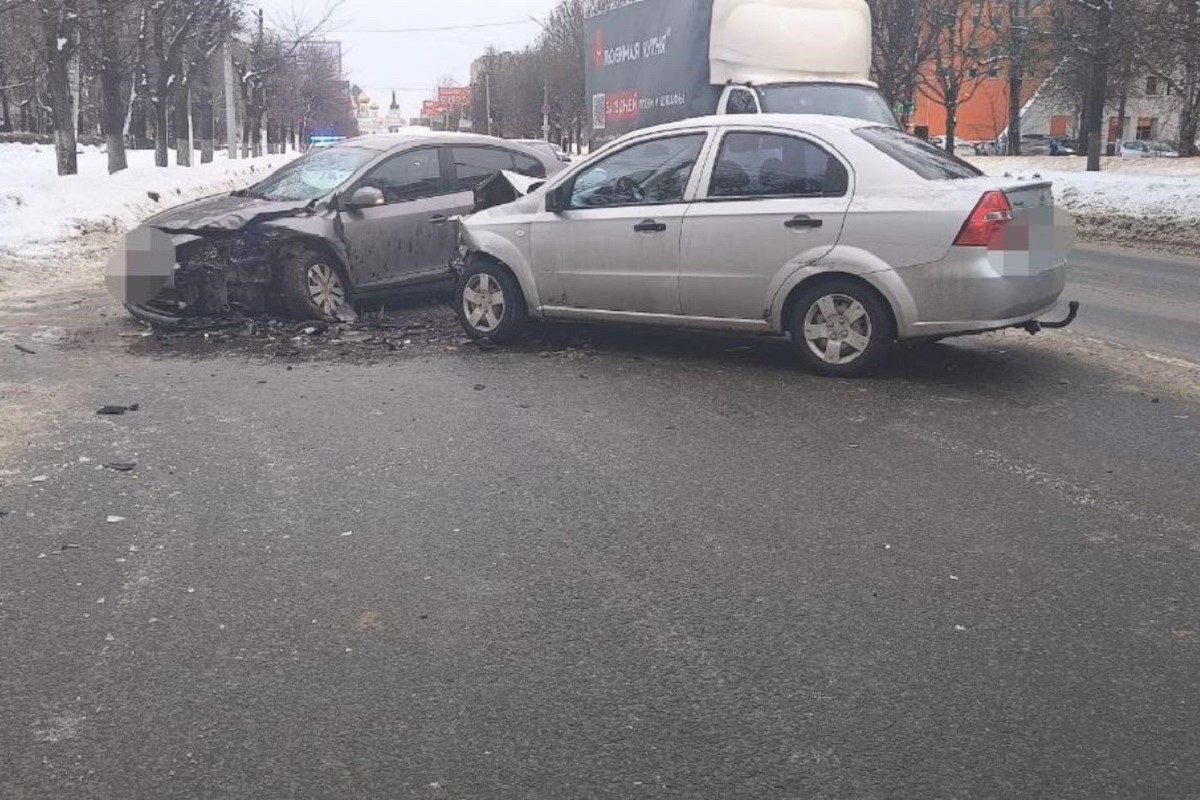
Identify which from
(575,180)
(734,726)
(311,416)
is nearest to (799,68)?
(575,180)

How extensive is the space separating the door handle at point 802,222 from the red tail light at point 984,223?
866 mm

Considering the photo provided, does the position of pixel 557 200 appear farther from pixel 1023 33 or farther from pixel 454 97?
pixel 454 97

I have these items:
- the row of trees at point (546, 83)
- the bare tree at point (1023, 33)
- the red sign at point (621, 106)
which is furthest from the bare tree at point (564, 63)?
the red sign at point (621, 106)

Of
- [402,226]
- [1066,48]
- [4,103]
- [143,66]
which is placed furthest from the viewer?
[4,103]

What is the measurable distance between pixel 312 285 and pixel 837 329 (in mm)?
4698

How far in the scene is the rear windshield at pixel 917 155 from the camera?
6.75 m

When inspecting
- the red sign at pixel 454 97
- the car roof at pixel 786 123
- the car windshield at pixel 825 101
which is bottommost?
the car roof at pixel 786 123

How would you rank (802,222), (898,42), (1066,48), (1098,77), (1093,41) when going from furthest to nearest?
(898,42) → (1066,48) → (1098,77) → (1093,41) → (802,222)

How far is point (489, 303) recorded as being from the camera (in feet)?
27.4

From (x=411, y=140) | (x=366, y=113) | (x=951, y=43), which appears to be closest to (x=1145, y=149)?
(x=951, y=43)

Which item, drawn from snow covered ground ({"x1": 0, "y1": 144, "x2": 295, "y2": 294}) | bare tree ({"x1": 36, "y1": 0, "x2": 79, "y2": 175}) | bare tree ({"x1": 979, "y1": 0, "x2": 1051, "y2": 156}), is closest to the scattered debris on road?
snow covered ground ({"x1": 0, "y1": 144, "x2": 295, "y2": 294})

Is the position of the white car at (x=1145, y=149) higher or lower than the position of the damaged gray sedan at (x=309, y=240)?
higher

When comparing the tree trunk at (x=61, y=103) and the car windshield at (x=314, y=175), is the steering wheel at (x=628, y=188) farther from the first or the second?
the tree trunk at (x=61, y=103)

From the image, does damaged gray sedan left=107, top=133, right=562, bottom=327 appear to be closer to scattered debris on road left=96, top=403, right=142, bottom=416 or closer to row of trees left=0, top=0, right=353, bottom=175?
scattered debris on road left=96, top=403, right=142, bottom=416
